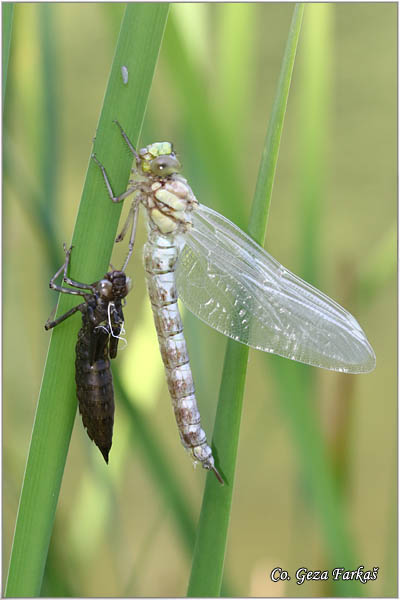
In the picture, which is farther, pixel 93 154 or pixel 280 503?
pixel 280 503

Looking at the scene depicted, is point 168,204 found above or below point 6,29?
below

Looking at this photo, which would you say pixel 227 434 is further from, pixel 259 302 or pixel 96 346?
pixel 259 302

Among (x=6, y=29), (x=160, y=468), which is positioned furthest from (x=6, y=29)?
(x=160, y=468)

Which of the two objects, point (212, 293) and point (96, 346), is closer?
point (96, 346)

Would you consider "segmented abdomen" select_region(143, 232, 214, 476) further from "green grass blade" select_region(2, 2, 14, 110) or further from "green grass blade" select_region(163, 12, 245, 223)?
"green grass blade" select_region(2, 2, 14, 110)

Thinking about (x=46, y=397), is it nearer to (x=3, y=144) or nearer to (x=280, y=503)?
(x=3, y=144)

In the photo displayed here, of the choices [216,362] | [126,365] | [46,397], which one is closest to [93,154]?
[46,397]

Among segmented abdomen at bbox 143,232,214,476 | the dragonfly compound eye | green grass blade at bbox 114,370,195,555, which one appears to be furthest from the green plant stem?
green grass blade at bbox 114,370,195,555
